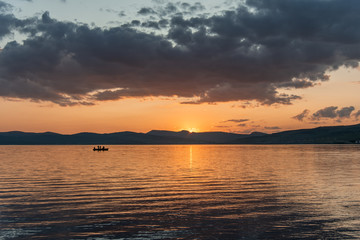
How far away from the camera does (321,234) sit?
23641 mm

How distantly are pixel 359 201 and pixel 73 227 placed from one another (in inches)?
1088

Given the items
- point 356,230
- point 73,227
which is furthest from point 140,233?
point 356,230

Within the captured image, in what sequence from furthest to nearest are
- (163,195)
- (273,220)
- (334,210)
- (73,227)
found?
(163,195), (334,210), (273,220), (73,227)

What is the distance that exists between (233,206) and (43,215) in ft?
55.8

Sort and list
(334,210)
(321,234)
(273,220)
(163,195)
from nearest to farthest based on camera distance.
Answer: (321,234)
(273,220)
(334,210)
(163,195)

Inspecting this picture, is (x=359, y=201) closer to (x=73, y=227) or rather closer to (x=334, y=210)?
(x=334, y=210)

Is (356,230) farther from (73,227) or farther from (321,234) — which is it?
(73,227)

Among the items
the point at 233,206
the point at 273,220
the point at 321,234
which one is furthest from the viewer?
the point at 233,206

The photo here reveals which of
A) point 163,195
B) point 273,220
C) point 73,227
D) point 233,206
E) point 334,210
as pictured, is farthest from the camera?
point 163,195

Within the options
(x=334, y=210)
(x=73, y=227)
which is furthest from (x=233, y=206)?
(x=73, y=227)

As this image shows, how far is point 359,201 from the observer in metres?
35.3

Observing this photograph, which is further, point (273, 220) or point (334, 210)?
point (334, 210)

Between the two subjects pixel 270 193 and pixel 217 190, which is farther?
pixel 217 190

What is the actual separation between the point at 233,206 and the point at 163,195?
33.0ft
